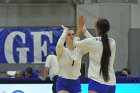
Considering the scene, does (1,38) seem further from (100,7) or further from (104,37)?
(104,37)

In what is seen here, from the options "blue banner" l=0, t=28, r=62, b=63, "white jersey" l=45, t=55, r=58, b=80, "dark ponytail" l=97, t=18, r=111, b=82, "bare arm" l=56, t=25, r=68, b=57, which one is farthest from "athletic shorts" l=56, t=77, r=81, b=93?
"blue banner" l=0, t=28, r=62, b=63

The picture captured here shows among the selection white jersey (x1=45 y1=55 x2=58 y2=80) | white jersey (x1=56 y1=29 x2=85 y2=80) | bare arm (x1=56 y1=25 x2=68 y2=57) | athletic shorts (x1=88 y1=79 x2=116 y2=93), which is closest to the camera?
athletic shorts (x1=88 y1=79 x2=116 y2=93)

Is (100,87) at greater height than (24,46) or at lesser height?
greater

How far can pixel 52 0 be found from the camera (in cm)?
1714

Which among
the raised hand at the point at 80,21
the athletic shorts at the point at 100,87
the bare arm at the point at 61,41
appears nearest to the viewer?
the athletic shorts at the point at 100,87

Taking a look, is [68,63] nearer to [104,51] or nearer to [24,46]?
[104,51]

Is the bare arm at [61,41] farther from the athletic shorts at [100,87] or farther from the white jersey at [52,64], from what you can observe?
the white jersey at [52,64]

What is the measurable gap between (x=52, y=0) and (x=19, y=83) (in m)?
8.86

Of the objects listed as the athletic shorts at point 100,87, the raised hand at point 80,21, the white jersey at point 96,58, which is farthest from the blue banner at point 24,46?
the athletic shorts at point 100,87

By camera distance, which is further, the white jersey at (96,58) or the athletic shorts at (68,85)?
the athletic shorts at (68,85)

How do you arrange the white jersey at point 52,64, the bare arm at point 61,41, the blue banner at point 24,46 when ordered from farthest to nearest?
the blue banner at point 24,46 < the white jersey at point 52,64 < the bare arm at point 61,41

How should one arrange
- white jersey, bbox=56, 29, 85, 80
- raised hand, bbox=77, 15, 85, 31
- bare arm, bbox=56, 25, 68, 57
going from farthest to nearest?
white jersey, bbox=56, 29, 85, 80 → bare arm, bbox=56, 25, 68, 57 → raised hand, bbox=77, 15, 85, 31

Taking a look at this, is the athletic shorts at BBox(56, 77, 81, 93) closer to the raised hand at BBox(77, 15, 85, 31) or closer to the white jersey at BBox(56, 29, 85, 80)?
the white jersey at BBox(56, 29, 85, 80)

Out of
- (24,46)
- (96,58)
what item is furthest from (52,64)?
(24,46)
